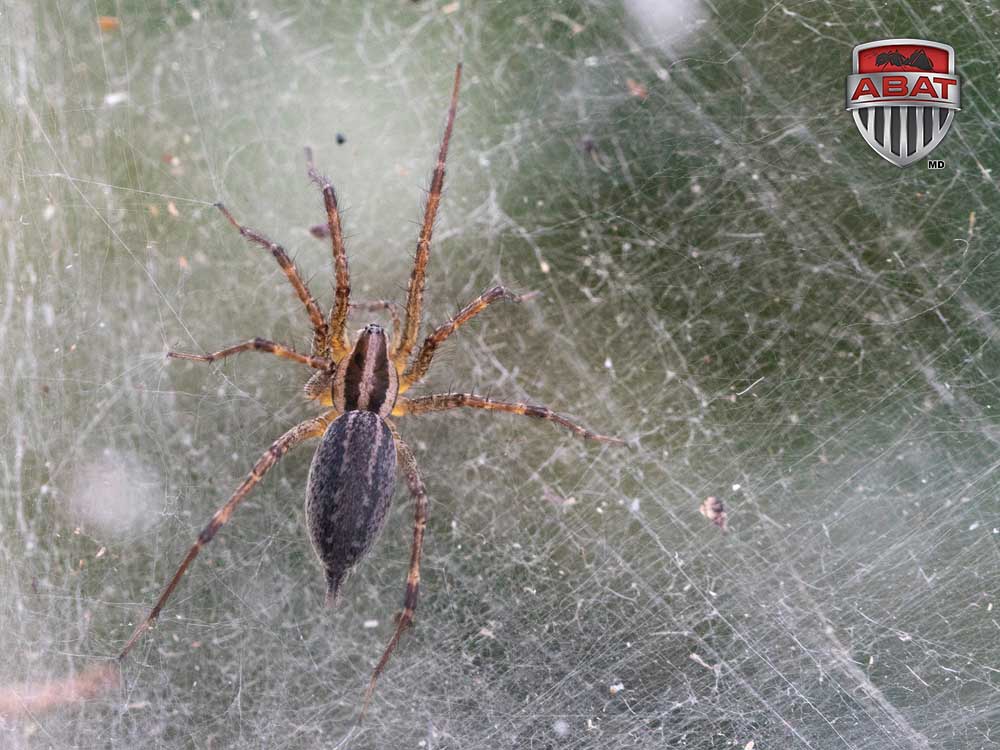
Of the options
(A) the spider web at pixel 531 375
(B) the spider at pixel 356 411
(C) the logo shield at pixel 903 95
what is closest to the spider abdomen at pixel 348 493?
(B) the spider at pixel 356 411

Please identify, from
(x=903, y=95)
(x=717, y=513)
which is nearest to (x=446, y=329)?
(x=717, y=513)

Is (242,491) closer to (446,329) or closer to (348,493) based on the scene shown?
Result: (348,493)

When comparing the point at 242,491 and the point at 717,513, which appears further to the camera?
the point at 717,513

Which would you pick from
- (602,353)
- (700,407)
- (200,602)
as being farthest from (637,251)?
(200,602)

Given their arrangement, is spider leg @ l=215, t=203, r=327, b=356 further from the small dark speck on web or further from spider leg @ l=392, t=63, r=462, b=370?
the small dark speck on web

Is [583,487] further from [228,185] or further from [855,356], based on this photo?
[228,185]

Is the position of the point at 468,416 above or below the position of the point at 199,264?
below
